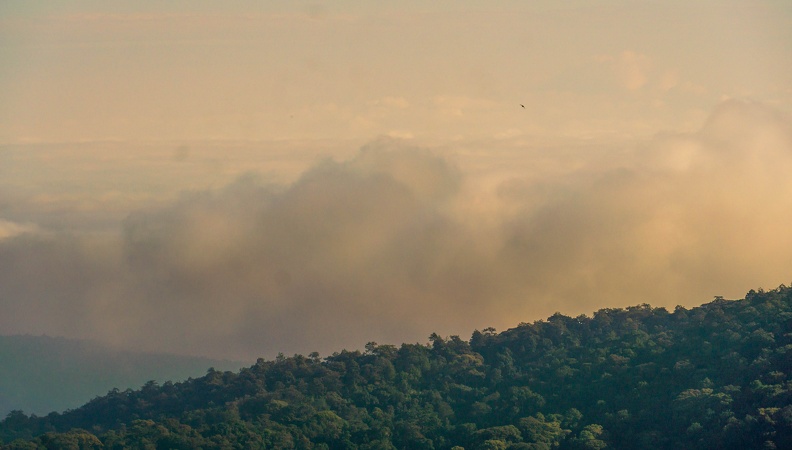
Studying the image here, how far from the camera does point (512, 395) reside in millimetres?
113625

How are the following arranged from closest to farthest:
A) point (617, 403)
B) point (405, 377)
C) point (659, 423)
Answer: point (659, 423)
point (617, 403)
point (405, 377)

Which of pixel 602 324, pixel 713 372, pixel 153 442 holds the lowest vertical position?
pixel 153 442

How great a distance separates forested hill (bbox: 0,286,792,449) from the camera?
97688 mm

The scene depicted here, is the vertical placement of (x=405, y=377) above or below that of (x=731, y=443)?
above

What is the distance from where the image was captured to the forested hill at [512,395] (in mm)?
97688

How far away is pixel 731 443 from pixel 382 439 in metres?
29.6

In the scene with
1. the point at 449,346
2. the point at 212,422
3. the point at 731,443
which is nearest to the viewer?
the point at 731,443

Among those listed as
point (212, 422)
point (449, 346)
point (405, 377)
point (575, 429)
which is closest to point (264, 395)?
point (212, 422)

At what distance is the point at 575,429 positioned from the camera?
102 metres

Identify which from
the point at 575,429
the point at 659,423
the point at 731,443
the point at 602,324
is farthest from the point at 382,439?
the point at 602,324

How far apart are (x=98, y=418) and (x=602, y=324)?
177 feet

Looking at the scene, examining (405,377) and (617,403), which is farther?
(405,377)

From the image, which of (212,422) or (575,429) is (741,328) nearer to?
(575,429)

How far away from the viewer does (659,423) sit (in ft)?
325
